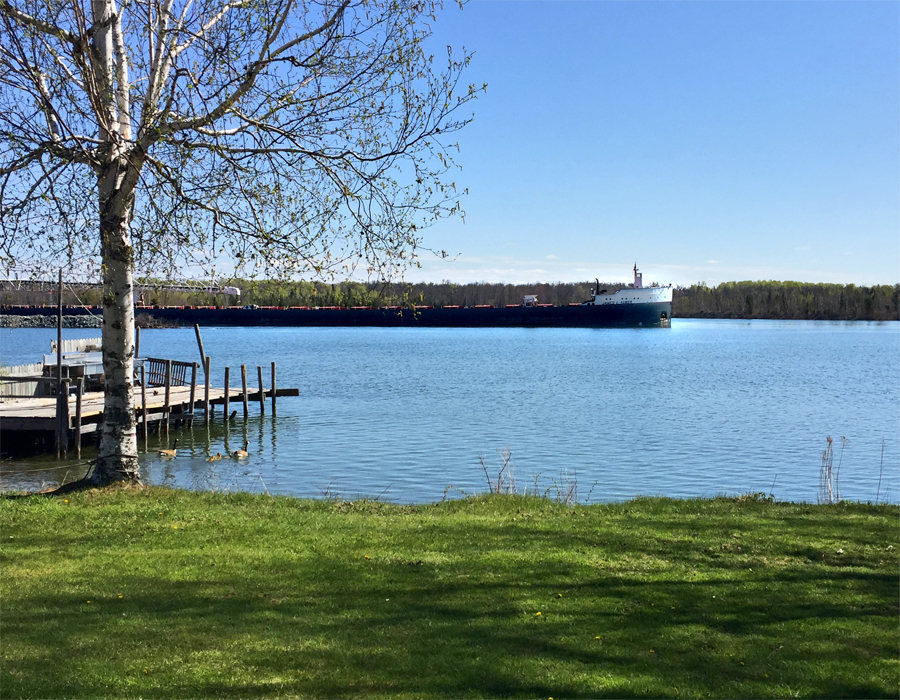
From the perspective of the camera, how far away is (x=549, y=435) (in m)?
23.7

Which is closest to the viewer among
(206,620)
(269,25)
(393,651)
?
(393,651)

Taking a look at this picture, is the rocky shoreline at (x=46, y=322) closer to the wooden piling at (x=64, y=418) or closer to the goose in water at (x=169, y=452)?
the goose in water at (x=169, y=452)

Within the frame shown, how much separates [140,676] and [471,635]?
2024 millimetres

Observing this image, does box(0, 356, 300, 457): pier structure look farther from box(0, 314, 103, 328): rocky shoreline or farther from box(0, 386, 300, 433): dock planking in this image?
box(0, 314, 103, 328): rocky shoreline

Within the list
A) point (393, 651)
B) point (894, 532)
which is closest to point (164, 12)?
point (393, 651)

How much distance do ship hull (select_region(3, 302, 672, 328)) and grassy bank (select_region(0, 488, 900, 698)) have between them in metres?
111

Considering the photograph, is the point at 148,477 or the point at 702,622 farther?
the point at 148,477

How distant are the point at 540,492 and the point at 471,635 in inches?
396

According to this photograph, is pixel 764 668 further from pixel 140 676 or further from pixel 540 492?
pixel 540 492

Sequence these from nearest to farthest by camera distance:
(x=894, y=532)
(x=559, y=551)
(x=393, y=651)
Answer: (x=393, y=651) < (x=559, y=551) < (x=894, y=532)

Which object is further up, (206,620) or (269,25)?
(269,25)

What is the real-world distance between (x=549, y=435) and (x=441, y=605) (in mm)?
17911

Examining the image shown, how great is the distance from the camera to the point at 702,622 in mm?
5688

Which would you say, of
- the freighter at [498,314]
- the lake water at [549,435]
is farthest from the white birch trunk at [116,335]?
the freighter at [498,314]
